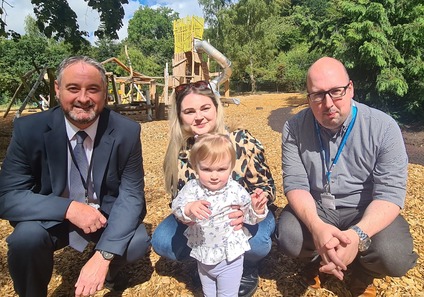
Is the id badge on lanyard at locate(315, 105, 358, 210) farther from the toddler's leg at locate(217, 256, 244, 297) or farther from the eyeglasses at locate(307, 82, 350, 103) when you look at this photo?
the toddler's leg at locate(217, 256, 244, 297)

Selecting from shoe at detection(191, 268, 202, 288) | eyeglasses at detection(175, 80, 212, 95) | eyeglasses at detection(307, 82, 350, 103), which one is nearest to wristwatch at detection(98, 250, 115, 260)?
shoe at detection(191, 268, 202, 288)

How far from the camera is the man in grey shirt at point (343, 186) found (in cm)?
198

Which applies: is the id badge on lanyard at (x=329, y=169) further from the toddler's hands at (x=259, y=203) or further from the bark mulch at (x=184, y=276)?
the bark mulch at (x=184, y=276)

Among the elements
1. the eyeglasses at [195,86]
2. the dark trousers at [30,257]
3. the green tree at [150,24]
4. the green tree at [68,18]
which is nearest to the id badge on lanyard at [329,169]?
the eyeglasses at [195,86]

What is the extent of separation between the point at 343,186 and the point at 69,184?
1.87m

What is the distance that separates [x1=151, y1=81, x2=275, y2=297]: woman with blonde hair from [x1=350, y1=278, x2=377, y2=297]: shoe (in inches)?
24.9

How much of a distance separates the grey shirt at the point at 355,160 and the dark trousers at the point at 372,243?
107mm

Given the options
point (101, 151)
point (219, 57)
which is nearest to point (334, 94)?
point (101, 151)

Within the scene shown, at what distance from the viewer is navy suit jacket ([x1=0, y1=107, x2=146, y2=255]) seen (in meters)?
2.10

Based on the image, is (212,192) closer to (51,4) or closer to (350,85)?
(350,85)

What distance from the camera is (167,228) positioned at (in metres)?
2.56

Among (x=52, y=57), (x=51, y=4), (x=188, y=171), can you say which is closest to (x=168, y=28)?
(x=52, y=57)

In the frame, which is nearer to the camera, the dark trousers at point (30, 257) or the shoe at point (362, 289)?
the dark trousers at point (30, 257)

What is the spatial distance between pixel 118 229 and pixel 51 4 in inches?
262
